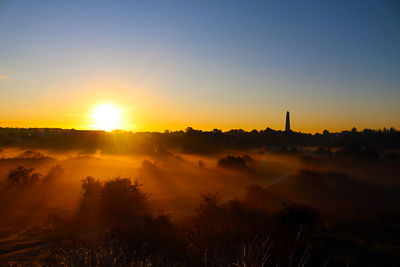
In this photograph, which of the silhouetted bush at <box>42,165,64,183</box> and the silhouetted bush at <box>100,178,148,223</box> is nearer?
the silhouetted bush at <box>100,178,148,223</box>

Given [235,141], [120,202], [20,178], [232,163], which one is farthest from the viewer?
[235,141]

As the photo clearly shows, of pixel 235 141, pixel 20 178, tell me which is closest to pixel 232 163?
pixel 235 141

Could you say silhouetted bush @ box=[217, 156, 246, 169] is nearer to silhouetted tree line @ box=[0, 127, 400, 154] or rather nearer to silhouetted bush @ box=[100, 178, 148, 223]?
silhouetted tree line @ box=[0, 127, 400, 154]

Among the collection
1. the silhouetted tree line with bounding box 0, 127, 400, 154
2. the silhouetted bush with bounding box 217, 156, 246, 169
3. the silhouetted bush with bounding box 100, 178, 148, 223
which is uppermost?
the silhouetted tree line with bounding box 0, 127, 400, 154

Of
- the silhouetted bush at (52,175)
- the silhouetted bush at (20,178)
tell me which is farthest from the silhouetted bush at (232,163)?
the silhouetted bush at (20,178)

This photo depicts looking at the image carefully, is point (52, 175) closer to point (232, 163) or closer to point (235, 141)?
point (232, 163)

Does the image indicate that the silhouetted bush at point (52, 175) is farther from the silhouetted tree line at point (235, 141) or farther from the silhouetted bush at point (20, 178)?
the silhouetted tree line at point (235, 141)

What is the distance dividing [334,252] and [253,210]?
5708 mm

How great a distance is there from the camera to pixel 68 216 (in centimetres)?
1454

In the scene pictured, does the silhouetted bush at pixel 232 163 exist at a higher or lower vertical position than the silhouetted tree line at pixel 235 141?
lower

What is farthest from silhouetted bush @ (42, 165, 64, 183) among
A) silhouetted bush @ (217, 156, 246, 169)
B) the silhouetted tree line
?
the silhouetted tree line

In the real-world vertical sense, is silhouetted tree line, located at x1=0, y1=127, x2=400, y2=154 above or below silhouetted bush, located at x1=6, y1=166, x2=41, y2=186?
above

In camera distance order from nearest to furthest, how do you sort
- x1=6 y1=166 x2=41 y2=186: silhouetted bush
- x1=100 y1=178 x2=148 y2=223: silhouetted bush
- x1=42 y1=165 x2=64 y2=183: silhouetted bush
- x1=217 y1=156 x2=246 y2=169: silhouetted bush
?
x1=100 y1=178 x2=148 y2=223: silhouetted bush
x1=6 y1=166 x2=41 y2=186: silhouetted bush
x1=42 y1=165 x2=64 y2=183: silhouetted bush
x1=217 y1=156 x2=246 y2=169: silhouetted bush

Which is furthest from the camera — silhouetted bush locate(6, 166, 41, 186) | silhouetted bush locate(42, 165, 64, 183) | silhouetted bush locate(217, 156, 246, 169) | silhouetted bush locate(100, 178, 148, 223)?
silhouetted bush locate(217, 156, 246, 169)
